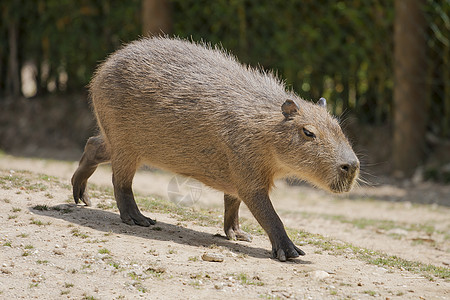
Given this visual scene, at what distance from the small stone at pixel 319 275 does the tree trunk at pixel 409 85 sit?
218 inches

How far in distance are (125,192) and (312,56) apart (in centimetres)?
542

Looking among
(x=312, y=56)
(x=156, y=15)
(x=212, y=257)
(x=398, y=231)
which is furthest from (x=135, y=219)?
(x=156, y=15)

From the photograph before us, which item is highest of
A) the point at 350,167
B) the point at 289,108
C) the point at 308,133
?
the point at 289,108

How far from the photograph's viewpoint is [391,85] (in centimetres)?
1014

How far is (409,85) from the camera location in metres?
9.44

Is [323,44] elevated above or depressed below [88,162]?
above

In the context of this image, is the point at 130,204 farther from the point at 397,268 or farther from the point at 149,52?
the point at 397,268

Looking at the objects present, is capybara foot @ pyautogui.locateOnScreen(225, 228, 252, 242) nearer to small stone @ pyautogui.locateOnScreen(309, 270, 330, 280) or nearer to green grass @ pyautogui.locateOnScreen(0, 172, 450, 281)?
green grass @ pyautogui.locateOnScreen(0, 172, 450, 281)

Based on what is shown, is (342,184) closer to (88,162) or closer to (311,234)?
(311,234)

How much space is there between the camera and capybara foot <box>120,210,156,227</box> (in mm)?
5328

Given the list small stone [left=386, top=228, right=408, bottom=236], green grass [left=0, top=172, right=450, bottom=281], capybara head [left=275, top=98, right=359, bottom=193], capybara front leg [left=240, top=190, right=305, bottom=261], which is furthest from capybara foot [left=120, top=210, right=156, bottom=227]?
small stone [left=386, top=228, right=408, bottom=236]

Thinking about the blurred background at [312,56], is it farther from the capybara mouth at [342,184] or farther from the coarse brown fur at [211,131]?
the capybara mouth at [342,184]

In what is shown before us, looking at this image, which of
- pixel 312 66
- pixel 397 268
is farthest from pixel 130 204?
pixel 312 66

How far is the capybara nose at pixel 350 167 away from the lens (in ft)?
15.4
